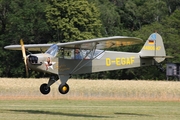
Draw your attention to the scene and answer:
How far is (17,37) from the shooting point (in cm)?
6838

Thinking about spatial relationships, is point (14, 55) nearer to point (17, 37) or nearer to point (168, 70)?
point (17, 37)

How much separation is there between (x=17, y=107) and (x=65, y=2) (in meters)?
37.1

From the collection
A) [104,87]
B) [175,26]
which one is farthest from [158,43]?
[175,26]

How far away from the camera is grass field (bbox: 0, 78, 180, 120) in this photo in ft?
94.9

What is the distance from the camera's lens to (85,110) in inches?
1256

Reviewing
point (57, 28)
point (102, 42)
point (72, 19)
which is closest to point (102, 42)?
point (102, 42)

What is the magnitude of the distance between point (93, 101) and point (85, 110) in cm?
761

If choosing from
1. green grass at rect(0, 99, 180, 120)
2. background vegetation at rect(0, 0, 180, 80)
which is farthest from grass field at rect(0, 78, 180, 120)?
background vegetation at rect(0, 0, 180, 80)

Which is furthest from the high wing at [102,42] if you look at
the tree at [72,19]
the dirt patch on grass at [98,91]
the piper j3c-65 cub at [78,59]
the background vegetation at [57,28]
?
the tree at [72,19]

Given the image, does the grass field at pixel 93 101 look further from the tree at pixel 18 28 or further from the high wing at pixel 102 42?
the tree at pixel 18 28

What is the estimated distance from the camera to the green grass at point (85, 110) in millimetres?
27781

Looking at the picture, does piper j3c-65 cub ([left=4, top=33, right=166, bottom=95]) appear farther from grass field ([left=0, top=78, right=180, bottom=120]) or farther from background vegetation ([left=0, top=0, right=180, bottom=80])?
background vegetation ([left=0, top=0, right=180, bottom=80])

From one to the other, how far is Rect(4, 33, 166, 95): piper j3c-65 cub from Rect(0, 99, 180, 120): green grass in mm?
1618

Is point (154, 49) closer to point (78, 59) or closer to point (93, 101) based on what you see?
point (78, 59)
